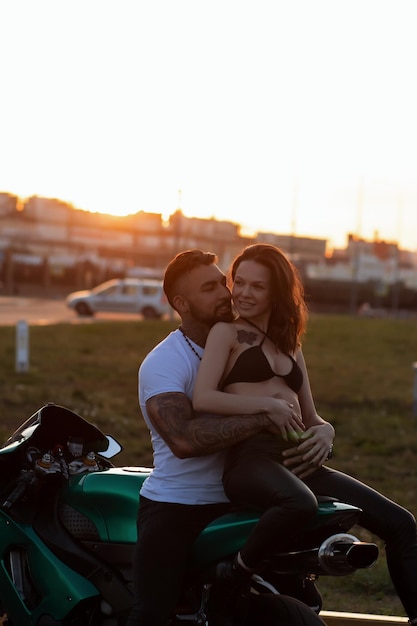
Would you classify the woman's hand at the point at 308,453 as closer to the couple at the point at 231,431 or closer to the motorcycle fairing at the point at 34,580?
the couple at the point at 231,431

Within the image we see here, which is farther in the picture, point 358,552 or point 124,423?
point 124,423

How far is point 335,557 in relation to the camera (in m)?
3.61

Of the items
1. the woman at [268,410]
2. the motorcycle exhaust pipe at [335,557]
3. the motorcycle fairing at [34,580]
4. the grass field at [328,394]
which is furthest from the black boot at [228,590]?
the grass field at [328,394]

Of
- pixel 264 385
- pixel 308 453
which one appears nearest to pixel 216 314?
pixel 264 385

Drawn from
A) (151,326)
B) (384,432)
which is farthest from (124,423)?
(151,326)

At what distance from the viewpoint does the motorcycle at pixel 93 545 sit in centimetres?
370

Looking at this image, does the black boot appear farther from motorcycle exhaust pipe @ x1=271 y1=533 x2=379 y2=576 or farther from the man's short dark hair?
the man's short dark hair

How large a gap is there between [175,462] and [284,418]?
0.42m

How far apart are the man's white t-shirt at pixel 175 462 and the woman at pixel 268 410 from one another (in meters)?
0.11

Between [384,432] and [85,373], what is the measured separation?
7.39 meters

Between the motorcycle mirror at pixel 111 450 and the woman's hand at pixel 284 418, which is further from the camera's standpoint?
the motorcycle mirror at pixel 111 450

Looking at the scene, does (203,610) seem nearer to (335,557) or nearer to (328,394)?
(335,557)

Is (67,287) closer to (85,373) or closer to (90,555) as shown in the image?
(85,373)

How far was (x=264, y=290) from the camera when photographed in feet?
13.0
